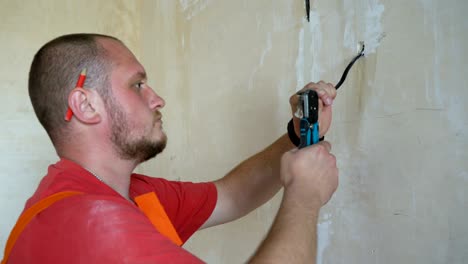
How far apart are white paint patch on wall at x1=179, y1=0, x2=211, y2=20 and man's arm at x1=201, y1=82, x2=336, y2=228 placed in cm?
71

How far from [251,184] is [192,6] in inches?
34.0

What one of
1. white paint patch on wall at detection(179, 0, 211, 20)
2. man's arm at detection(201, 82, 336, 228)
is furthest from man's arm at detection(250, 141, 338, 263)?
white paint patch on wall at detection(179, 0, 211, 20)

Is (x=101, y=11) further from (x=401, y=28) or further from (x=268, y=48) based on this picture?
(x=401, y=28)

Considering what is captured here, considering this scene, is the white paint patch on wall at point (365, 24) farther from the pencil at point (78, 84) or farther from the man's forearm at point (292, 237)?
the pencil at point (78, 84)

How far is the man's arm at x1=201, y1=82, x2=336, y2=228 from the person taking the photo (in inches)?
40.8

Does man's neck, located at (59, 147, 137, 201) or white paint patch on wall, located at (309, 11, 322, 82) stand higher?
white paint patch on wall, located at (309, 11, 322, 82)

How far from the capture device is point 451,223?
0.77 m

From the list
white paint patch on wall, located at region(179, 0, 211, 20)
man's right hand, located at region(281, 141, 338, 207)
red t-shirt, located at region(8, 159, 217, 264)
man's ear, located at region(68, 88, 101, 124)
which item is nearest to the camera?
red t-shirt, located at region(8, 159, 217, 264)

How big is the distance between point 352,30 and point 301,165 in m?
0.40

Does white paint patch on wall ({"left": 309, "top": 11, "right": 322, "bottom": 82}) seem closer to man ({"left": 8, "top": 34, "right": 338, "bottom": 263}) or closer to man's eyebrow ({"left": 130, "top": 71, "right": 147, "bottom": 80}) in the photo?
man ({"left": 8, "top": 34, "right": 338, "bottom": 263})

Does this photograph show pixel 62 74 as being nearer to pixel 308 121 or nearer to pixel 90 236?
pixel 90 236

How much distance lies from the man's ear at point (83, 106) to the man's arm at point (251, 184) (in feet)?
1.35

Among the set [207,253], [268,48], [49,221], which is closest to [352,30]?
[268,48]

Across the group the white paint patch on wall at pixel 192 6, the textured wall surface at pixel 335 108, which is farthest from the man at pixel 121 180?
the white paint patch on wall at pixel 192 6
